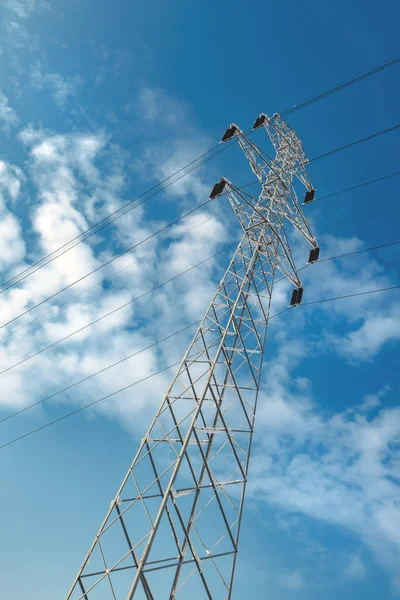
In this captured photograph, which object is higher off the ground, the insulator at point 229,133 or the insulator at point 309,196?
the insulator at point 309,196

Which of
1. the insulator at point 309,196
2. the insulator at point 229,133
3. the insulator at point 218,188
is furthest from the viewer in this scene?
the insulator at point 309,196

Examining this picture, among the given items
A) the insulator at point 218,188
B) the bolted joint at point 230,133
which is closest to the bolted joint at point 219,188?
the insulator at point 218,188

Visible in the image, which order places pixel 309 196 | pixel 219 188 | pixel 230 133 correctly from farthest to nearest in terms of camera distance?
pixel 309 196 < pixel 230 133 < pixel 219 188

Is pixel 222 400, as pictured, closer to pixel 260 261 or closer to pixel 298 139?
pixel 260 261

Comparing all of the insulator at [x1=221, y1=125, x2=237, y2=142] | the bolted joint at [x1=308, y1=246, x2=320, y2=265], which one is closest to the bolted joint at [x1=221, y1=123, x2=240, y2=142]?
the insulator at [x1=221, y1=125, x2=237, y2=142]

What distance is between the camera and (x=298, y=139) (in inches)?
875

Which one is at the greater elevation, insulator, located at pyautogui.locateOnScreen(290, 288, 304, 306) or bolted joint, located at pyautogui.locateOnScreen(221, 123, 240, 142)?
bolted joint, located at pyautogui.locateOnScreen(221, 123, 240, 142)

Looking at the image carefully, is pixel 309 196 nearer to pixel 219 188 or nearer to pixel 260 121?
pixel 260 121

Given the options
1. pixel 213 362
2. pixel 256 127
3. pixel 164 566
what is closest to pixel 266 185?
pixel 256 127

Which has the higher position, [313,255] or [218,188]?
[313,255]

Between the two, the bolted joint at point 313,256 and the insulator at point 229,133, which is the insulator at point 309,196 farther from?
the insulator at point 229,133

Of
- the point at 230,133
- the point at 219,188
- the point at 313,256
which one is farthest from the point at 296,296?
the point at 230,133

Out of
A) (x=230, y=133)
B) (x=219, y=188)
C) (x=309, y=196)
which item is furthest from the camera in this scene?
(x=309, y=196)

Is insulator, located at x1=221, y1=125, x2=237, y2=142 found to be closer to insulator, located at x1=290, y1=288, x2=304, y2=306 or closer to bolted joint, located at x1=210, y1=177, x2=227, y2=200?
bolted joint, located at x1=210, y1=177, x2=227, y2=200
